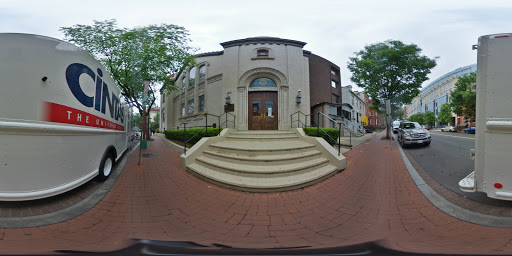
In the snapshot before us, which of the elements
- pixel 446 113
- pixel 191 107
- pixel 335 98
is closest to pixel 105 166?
pixel 191 107

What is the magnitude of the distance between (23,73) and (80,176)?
1.84m

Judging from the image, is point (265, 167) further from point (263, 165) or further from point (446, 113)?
point (446, 113)

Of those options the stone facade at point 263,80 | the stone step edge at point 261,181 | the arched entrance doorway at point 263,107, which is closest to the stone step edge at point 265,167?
the stone step edge at point 261,181

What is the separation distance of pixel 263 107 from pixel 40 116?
33.7 feet

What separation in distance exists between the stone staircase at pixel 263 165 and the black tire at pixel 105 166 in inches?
68.2

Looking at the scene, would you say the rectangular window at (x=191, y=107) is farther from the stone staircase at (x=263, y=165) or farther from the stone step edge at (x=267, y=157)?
the stone step edge at (x=267, y=157)

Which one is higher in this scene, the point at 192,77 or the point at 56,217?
the point at 192,77

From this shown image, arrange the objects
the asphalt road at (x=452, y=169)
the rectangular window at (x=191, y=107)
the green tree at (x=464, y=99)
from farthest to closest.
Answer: the green tree at (x=464, y=99)
the rectangular window at (x=191, y=107)
the asphalt road at (x=452, y=169)

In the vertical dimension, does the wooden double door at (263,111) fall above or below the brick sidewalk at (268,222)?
above

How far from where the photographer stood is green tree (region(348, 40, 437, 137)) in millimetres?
11555

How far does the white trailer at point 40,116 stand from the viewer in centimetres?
278

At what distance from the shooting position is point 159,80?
12375mm

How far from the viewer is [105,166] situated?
4.59 metres

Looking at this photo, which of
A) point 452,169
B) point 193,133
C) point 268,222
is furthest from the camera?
point 193,133
